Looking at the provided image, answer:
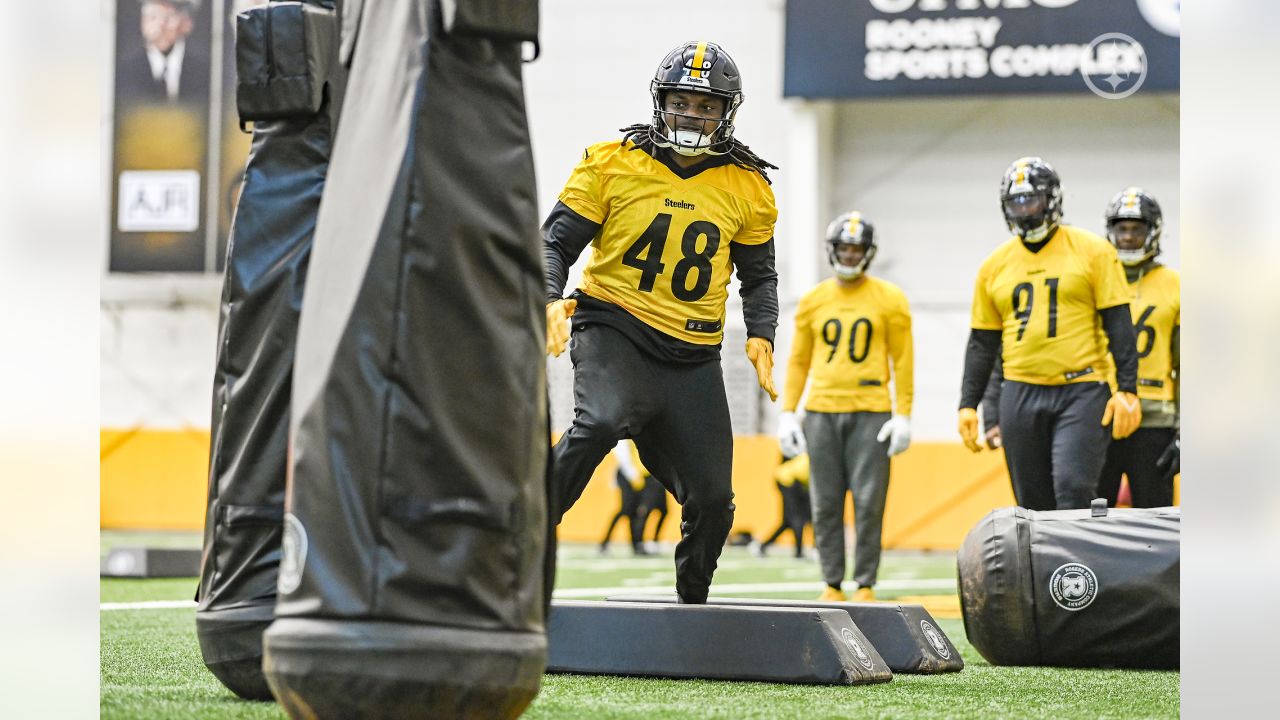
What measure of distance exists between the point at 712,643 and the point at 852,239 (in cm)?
497

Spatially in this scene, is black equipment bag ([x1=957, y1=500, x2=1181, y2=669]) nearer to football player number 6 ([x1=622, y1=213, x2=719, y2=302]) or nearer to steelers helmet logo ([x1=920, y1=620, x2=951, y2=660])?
steelers helmet logo ([x1=920, y1=620, x2=951, y2=660])

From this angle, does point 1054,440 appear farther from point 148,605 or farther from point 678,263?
point 148,605

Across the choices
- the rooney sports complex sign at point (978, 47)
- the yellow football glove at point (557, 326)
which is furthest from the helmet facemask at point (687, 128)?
the rooney sports complex sign at point (978, 47)

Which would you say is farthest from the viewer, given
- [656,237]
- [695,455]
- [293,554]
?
[656,237]

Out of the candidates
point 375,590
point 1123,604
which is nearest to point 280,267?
point 375,590

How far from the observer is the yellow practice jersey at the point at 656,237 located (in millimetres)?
5633

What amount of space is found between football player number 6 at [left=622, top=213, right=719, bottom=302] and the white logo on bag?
275 cm

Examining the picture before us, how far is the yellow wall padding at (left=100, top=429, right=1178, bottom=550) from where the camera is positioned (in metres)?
17.2

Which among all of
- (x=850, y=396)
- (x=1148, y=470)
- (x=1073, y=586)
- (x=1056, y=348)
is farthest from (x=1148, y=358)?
(x=1073, y=586)

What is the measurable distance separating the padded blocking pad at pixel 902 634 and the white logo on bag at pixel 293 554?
2791 millimetres

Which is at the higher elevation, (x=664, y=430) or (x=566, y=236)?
(x=566, y=236)

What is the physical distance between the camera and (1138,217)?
903 cm

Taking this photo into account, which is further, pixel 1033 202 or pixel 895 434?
pixel 895 434
